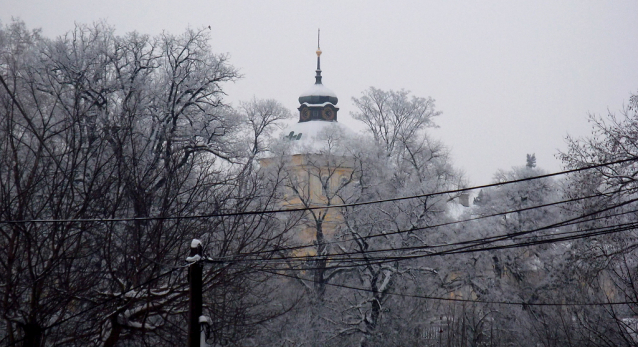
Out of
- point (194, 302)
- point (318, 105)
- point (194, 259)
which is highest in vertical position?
point (318, 105)

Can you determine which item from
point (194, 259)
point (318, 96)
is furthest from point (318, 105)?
point (194, 259)

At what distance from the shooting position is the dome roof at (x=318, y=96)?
221 ft

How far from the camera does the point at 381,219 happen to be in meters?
37.3

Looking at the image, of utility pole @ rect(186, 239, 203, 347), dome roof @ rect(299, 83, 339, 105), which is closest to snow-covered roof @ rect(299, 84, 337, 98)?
dome roof @ rect(299, 83, 339, 105)

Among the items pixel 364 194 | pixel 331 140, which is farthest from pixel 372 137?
pixel 364 194

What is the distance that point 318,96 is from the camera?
6738 centimetres

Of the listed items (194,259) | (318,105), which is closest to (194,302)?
(194,259)

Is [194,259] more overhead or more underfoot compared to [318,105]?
more underfoot

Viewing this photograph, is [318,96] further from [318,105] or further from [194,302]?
[194,302]

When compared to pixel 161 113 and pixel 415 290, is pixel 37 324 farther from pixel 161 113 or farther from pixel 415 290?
pixel 415 290

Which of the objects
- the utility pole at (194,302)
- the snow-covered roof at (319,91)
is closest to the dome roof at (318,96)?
the snow-covered roof at (319,91)

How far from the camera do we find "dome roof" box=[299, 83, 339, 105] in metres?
67.3

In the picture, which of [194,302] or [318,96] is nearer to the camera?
[194,302]

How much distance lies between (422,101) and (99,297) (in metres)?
36.0
